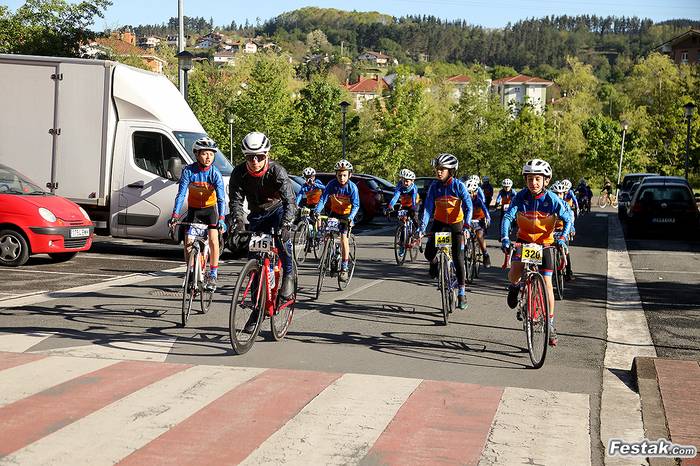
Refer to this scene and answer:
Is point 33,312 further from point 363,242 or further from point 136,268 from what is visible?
point 363,242

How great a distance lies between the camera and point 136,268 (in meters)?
16.8

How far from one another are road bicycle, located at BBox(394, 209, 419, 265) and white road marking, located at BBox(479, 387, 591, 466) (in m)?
10.9

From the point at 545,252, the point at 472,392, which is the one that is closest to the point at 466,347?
the point at 545,252

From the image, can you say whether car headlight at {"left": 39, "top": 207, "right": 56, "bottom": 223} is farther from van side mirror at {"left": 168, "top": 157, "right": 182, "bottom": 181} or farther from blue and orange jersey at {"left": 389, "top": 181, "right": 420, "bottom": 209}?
blue and orange jersey at {"left": 389, "top": 181, "right": 420, "bottom": 209}

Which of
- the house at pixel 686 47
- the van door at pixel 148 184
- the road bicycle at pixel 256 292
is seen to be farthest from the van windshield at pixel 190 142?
the house at pixel 686 47

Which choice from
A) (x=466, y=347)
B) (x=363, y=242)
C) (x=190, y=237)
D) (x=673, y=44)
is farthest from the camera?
(x=673, y=44)

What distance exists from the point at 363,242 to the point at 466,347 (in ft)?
50.3

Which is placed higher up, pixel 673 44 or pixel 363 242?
pixel 673 44

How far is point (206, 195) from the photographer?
11.1m

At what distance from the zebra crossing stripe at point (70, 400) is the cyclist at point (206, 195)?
2.88m

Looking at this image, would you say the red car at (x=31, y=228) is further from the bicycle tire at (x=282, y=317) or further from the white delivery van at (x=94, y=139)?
the bicycle tire at (x=282, y=317)

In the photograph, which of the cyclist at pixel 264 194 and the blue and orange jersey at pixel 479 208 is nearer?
the cyclist at pixel 264 194

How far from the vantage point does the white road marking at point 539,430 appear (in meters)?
5.91

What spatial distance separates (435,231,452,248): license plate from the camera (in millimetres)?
11336
